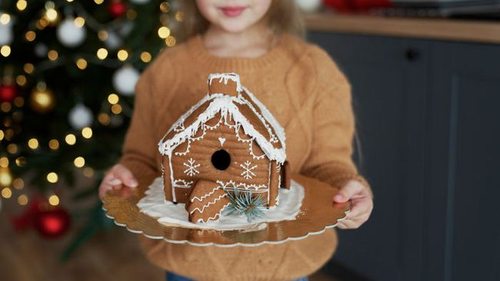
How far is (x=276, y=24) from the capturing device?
1.27 meters

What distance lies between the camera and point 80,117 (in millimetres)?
2248

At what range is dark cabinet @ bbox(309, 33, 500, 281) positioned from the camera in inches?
65.8

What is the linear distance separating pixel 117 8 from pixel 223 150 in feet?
4.43

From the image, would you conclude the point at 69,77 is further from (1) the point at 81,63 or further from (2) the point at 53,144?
(2) the point at 53,144

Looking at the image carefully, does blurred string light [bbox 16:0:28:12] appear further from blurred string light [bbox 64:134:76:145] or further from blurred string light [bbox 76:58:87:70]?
blurred string light [bbox 64:134:76:145]

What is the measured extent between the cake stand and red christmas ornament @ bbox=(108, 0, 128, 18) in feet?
4.25

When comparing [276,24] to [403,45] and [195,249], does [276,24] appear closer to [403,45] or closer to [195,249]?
[195,249]

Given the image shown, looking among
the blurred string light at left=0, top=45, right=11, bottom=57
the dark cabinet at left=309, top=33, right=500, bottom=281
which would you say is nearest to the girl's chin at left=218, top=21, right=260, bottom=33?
the dark cabinet at left=309, top=33, right=500, bottom=281

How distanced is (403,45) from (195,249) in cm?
101

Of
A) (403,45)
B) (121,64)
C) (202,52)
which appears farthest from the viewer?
(121,64)

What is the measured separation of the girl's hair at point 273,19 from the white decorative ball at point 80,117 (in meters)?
1.00

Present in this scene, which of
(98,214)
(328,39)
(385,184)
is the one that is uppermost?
(328,39)

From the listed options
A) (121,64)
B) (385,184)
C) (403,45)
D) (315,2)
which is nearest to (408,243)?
(385,184)

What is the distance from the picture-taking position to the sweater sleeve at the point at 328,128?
46.5 inches
